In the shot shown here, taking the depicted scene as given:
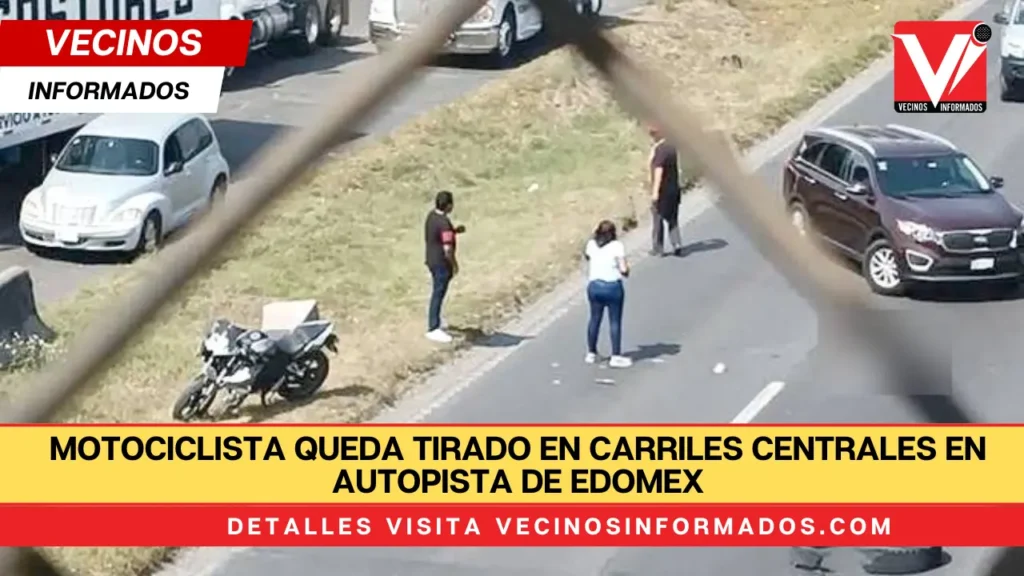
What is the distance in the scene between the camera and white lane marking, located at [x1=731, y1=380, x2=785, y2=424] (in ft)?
16.5

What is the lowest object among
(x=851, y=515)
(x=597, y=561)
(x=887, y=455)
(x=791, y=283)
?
(x=597, y=561)

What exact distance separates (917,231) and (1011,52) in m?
3.07

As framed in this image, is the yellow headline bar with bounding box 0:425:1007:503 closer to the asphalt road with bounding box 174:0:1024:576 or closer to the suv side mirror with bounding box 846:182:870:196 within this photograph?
the asphalt road with bounding box 174:0:1024:576

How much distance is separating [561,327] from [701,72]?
6.27 feet

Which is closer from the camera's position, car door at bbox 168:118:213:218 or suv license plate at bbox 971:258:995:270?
suv license plate at bbox 971:258:995:270

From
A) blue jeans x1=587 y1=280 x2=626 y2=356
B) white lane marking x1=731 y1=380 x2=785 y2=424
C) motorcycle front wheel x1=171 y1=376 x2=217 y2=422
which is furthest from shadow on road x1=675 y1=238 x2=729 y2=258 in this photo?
motorcycle front wheel x1=171 y1=376 x2=217 y2=422

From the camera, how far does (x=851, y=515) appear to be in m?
2.64

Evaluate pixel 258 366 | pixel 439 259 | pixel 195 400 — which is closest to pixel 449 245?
pixel 439 259

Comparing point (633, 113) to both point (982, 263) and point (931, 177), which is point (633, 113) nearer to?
point (982, 263)

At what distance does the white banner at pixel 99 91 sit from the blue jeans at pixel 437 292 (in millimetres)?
2119

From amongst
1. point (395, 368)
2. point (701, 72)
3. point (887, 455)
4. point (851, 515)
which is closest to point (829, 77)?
point (701, 72)

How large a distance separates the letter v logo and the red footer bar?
19.7 ft

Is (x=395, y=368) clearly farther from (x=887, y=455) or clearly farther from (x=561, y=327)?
(x=887, y=455)

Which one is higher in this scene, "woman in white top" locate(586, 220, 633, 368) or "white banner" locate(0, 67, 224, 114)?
"white banner" locate(0, 67, 224, 114)
